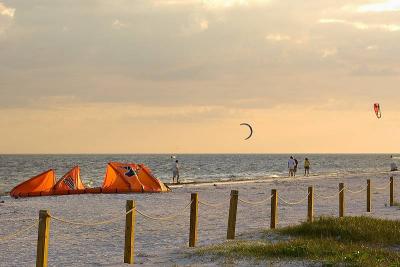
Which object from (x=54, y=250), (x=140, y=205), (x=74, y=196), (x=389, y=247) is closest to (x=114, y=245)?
(x=54, y=250)

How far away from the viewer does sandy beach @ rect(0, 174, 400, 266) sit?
12414mm

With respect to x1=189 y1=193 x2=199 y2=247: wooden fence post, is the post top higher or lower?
higher

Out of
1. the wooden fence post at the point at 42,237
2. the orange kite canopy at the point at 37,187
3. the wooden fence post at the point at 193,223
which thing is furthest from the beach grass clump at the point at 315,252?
the orange kite canopy at the point at 37,187

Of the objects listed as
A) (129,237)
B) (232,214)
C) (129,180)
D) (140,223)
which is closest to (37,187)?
(129,180)

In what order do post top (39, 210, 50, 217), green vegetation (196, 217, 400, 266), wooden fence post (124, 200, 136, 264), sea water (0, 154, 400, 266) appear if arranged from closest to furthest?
post top (39, 210, 50, 217) → green vegetation (196, 217, 400, 266) → wooden fence post (124, 200, 136, 264) → sea water (0, 154, 400, 266)

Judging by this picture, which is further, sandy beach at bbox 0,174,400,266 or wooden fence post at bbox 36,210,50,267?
sandy beach at bbox 0,174,400,266

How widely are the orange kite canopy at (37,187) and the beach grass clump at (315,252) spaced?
60.5 feet

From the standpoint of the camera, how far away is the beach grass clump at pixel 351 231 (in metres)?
13.0

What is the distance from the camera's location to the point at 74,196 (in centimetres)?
2806

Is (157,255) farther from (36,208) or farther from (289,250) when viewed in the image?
(36,208)

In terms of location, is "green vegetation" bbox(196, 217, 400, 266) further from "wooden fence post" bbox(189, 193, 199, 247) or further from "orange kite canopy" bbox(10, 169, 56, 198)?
"orange kite canopy" bbox(10, 169, 56, 198)

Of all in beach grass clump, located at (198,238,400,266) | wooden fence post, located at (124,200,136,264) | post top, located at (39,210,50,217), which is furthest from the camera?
wooden fence post, located at (124,200,136,264)

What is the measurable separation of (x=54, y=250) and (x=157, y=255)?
2.53 m

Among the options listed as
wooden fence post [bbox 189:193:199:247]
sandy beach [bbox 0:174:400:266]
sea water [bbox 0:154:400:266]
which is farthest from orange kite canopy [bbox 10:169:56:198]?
wooden fence post [bbox 189:193:199:247]
